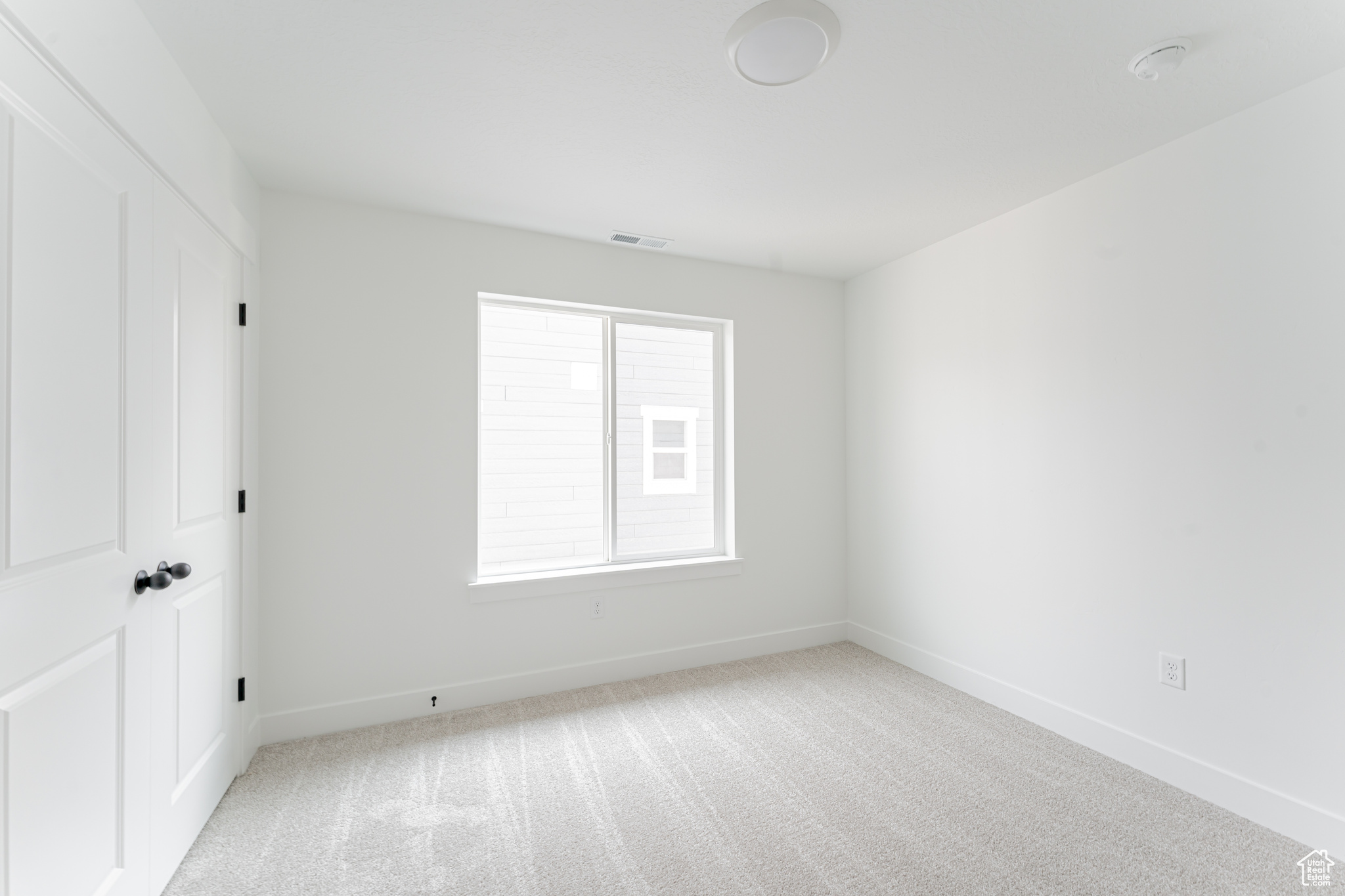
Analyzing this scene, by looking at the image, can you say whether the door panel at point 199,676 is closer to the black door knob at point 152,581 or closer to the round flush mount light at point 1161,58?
the black door knob at point 152,581

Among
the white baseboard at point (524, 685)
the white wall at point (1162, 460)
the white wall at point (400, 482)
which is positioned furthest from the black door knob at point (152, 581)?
the white wall at point (1162, 460)

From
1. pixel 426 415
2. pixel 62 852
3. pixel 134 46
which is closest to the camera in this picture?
pixel 62 852

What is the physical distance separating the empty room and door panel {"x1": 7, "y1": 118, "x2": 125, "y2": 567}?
0.01 metres

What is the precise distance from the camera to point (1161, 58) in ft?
5.92

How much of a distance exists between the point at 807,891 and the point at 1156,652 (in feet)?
5.76

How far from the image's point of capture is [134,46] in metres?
1.59

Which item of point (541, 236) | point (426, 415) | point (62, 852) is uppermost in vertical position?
point (541, 236)

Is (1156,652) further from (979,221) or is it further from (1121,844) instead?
(979,221)

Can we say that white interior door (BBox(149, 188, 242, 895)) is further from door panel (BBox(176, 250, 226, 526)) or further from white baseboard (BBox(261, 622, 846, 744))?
white baseboard (BBox(261, 622, 846, 744))

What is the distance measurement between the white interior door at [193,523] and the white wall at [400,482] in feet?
1.06

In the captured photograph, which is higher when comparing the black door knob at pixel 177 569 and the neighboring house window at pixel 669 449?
the neighboring house window at pixel 669 449

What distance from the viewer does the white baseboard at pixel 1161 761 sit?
77.0 inches

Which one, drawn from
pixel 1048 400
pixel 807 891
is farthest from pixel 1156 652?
pixel 807 891
